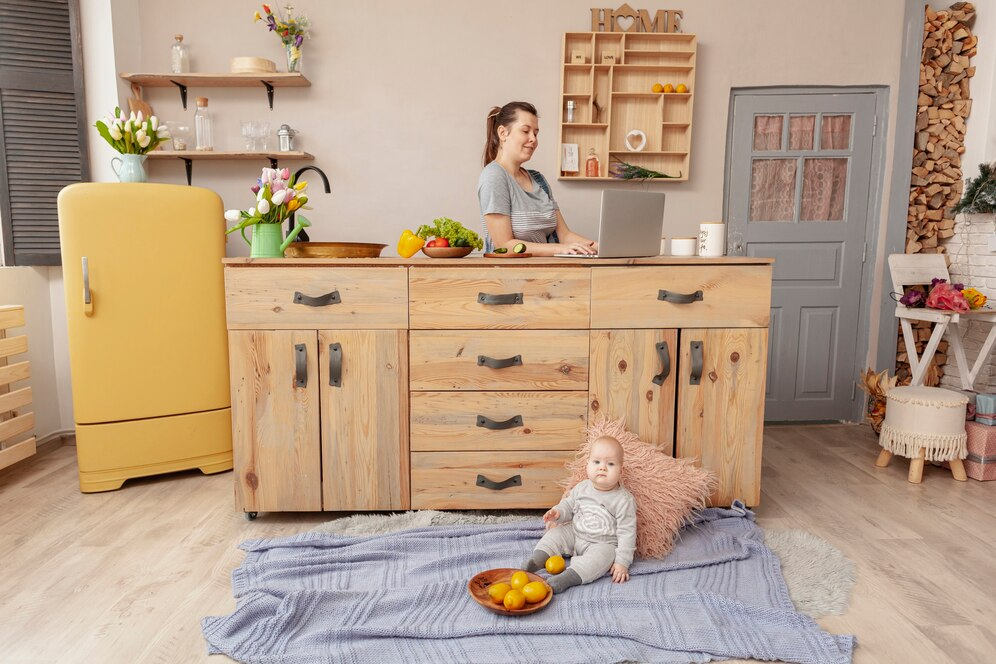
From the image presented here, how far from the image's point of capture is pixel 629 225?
90.8 inches

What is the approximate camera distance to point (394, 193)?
3582 mm

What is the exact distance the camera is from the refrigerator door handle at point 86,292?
8.87ft

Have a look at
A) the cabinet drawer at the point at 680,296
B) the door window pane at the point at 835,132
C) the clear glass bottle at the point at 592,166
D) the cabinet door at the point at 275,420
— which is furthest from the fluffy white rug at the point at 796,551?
the door window pane at the point at 835,132

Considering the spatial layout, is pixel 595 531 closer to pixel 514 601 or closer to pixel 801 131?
pixel 514 601

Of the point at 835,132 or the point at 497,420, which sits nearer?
the point at 497,420

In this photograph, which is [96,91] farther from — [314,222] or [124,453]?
[124,453]

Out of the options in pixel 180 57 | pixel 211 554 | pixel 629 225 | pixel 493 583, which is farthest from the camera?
pixel 180 57

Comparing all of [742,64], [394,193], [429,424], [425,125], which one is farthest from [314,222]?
[742,64]

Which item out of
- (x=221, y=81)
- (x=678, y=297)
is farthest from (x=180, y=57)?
(x=678, y=297)

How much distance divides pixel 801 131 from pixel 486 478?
2.74m

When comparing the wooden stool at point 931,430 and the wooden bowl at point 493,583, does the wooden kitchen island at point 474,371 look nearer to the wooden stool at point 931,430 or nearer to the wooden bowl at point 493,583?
the wooden bowl at point 493,583

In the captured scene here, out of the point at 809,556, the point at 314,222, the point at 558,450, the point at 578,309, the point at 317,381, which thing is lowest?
the point at 809,556

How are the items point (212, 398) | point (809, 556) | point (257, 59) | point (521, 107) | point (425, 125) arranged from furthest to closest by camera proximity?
point (425, 125)
point (257, 59)
point (212, 398)
point (521, 107)
point (809, 556)

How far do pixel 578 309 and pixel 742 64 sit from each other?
84.2 inches
